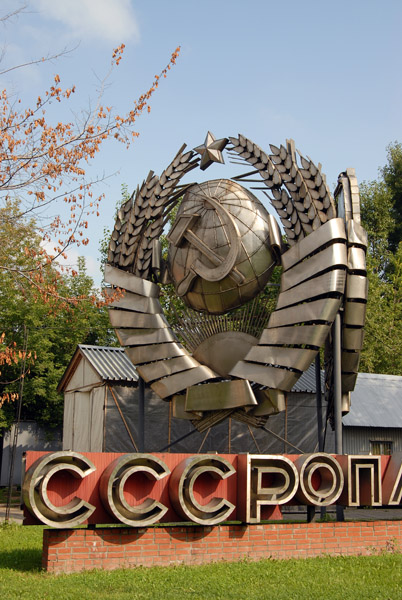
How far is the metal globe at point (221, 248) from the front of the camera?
47.0 ft

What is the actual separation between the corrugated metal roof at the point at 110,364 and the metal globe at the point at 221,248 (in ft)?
17.8

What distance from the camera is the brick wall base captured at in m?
9.74

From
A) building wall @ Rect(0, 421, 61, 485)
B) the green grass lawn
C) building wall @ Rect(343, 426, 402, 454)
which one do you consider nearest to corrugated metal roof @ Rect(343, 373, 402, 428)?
building wall @ Rect(343, 426, 402, 454)

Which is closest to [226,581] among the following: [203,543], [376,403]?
[203,543]

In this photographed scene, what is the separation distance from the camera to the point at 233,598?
27.1 ft

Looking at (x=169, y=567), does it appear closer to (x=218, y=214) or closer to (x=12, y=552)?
(x=12, y=552)

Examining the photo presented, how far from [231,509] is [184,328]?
18.4 feet

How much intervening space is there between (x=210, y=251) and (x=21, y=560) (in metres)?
7.06

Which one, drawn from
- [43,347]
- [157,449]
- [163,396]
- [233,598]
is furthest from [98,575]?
[43,347]

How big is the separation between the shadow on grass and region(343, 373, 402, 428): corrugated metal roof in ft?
39.1

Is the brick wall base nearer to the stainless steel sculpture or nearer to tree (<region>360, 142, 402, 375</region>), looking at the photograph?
the stainless steel sculpture

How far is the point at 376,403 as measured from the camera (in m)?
22.7

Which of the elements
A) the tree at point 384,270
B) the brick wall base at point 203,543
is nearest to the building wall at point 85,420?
the brick wall base at point 203,543

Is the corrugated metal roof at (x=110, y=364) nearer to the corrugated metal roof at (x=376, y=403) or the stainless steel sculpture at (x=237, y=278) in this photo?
the stainless steel sculpture at (x=237, y=278)
